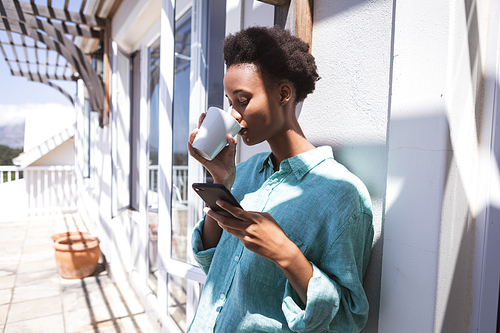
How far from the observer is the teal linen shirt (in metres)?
0.71

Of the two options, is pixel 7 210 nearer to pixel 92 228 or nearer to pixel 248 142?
pixel 92 228

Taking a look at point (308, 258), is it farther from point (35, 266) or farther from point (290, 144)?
point (35, 266)

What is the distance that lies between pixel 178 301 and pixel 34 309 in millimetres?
1444

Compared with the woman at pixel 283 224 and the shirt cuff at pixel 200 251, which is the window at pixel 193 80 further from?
the woman at pixel 283 224

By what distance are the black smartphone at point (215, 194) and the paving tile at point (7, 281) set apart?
378cm

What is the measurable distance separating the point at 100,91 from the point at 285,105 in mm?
3531

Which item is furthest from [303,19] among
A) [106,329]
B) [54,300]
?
[54,300]

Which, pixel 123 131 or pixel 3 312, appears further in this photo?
pixel 123 131

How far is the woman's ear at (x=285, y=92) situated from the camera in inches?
33.7

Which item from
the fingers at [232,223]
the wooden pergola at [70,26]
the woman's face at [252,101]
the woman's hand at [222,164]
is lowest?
the fingers at [232,223]

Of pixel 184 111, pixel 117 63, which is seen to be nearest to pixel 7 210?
pixel 117 63

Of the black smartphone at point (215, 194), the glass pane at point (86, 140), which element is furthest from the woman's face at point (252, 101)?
the glass pane at point (86, 140)

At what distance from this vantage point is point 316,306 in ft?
2.23

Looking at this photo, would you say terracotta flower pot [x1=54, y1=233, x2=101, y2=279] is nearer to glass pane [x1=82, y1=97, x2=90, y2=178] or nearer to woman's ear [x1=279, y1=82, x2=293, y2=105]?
glass pane [x1=82, y1=97, x2=90, y2=178]
